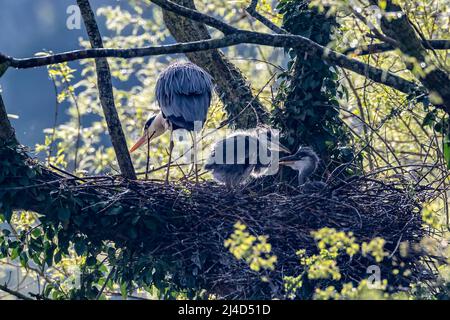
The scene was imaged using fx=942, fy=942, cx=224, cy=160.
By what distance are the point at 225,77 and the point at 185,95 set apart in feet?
3.01

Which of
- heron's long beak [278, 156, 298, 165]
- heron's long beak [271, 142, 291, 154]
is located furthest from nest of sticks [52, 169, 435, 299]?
heron's long beak [271, 142, 291, 154]

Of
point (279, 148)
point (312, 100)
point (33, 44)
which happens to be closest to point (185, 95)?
point (279, 148)

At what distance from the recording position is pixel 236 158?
29.4 ft

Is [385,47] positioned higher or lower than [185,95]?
higher

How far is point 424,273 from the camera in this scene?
782 centimetres

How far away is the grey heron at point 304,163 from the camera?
9.12m

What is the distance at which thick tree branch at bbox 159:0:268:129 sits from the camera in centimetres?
1000

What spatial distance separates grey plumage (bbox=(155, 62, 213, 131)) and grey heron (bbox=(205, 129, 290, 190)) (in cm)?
43

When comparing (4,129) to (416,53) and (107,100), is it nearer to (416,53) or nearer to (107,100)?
(107,100)

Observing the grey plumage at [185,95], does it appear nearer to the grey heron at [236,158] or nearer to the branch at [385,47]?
the grey heron at [236,158]

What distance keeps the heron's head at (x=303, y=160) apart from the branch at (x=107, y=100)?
5.27 feet

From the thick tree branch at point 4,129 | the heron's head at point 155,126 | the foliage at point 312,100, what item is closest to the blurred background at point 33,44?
the heron's head at point 155,126
